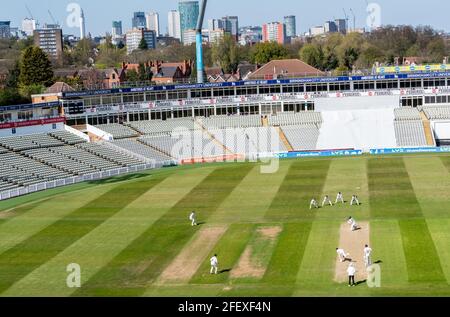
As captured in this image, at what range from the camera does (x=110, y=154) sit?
62.2 m

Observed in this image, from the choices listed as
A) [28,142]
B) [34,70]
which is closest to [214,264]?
[28,142]

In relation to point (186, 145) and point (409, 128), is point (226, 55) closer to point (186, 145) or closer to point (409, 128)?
point (186, 145)

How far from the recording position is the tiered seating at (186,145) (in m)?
65.4

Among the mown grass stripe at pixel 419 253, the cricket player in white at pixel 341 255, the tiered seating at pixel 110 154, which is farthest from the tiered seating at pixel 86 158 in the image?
the cricket player in white at pixel 341 255

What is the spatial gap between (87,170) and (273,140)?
2033cm

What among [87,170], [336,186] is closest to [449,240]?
[336,186]

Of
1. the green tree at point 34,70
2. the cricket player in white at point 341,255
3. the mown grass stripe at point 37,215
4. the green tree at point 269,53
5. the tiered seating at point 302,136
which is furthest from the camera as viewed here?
the green tree at point 269,53

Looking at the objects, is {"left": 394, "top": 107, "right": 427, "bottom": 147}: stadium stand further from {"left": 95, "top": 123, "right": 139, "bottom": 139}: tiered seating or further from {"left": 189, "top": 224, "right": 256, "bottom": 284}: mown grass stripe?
{"left": 189, "top": 224, "right": 256, "bottom": 284}: mown grass stripe

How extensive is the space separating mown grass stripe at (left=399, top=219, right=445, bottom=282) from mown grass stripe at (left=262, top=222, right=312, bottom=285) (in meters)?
4.68

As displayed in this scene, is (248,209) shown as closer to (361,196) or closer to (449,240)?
(361,196)

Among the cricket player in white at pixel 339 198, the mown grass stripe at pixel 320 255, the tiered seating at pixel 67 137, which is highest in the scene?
the tiered seating at pixel 67 137

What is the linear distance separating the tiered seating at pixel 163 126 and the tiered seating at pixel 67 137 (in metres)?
7.68

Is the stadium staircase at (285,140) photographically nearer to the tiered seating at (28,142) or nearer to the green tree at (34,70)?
the tiered seating at (28,142)
